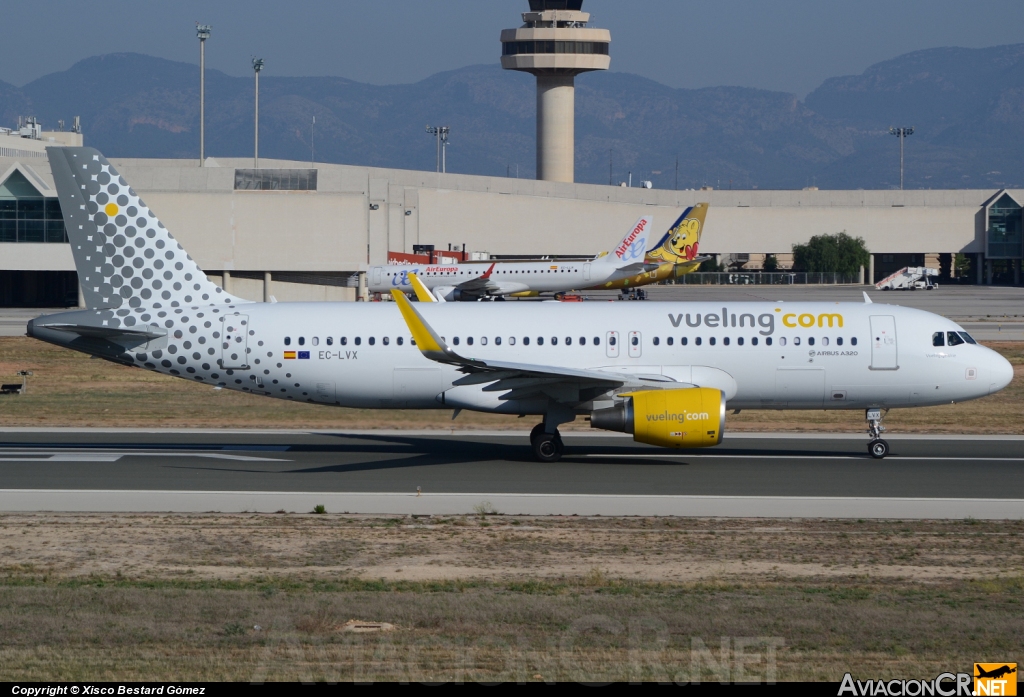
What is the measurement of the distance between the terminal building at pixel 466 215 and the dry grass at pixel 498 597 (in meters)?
65.7

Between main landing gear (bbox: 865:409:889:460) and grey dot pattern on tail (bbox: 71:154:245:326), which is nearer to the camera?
grey dot pattern on tail (bbox: 71:154:245:326)

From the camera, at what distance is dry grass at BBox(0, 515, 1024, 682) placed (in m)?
11.7

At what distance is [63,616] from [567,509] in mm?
9620

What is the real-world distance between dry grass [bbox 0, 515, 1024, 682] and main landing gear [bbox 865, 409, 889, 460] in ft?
23.7

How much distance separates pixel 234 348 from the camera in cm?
2616

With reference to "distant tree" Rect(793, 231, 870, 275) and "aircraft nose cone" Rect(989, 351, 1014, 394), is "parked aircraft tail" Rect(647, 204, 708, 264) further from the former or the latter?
"aircraft nose cone" Rect(989, 351, 1014, 394)

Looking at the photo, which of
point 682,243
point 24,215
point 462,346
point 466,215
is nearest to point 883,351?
point 462,346

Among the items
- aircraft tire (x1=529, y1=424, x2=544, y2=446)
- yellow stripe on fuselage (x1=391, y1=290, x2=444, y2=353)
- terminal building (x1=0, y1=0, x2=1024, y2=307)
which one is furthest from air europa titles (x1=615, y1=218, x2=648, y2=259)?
yellow stripe on fuselage (x1=391, y1=290, x2=444, y2=353)

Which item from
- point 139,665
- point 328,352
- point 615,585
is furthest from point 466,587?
point 328,352

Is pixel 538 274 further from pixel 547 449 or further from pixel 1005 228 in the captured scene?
pixel 1005 228

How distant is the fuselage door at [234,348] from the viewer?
26141mm

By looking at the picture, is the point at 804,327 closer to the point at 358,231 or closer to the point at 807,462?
the point at 807,462

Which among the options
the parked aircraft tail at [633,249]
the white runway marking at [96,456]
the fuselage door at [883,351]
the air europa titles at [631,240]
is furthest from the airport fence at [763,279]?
the white runway marking at [96,456]

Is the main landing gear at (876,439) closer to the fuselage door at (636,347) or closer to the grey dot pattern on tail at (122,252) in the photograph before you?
the fuselage door at (636,347)
